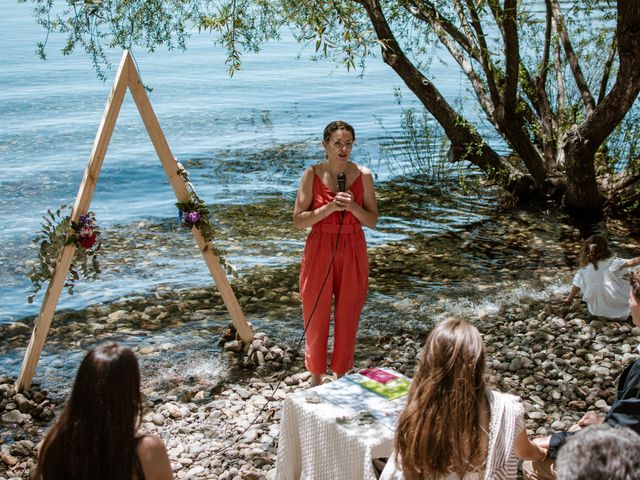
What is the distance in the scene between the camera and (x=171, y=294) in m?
9.55

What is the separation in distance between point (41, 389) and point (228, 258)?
4248 mm

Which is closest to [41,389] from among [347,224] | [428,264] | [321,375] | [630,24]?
[321,375]

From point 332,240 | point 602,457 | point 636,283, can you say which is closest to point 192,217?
point 332,240

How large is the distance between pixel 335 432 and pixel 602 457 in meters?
2.31

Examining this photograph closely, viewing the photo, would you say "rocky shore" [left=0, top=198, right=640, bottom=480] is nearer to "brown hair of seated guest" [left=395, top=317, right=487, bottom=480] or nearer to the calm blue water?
the calm blue water

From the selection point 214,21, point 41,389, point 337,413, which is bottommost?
point 41,389

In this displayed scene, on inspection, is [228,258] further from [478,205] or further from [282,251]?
[478,205]

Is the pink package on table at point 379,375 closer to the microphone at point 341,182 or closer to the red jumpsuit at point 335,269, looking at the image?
the red jumpsuit at point 335,269

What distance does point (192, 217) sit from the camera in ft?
22.0

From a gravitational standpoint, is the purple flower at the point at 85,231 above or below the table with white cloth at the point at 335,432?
above

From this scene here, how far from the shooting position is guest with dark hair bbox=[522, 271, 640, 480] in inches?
155

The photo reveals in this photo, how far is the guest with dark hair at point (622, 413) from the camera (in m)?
3.94

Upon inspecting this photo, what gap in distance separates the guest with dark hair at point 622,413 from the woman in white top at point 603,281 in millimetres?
3781

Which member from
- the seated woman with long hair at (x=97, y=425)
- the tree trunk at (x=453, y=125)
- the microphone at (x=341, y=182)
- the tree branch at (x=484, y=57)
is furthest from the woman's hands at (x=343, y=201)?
the tree trunk at (x=453, y=125)
